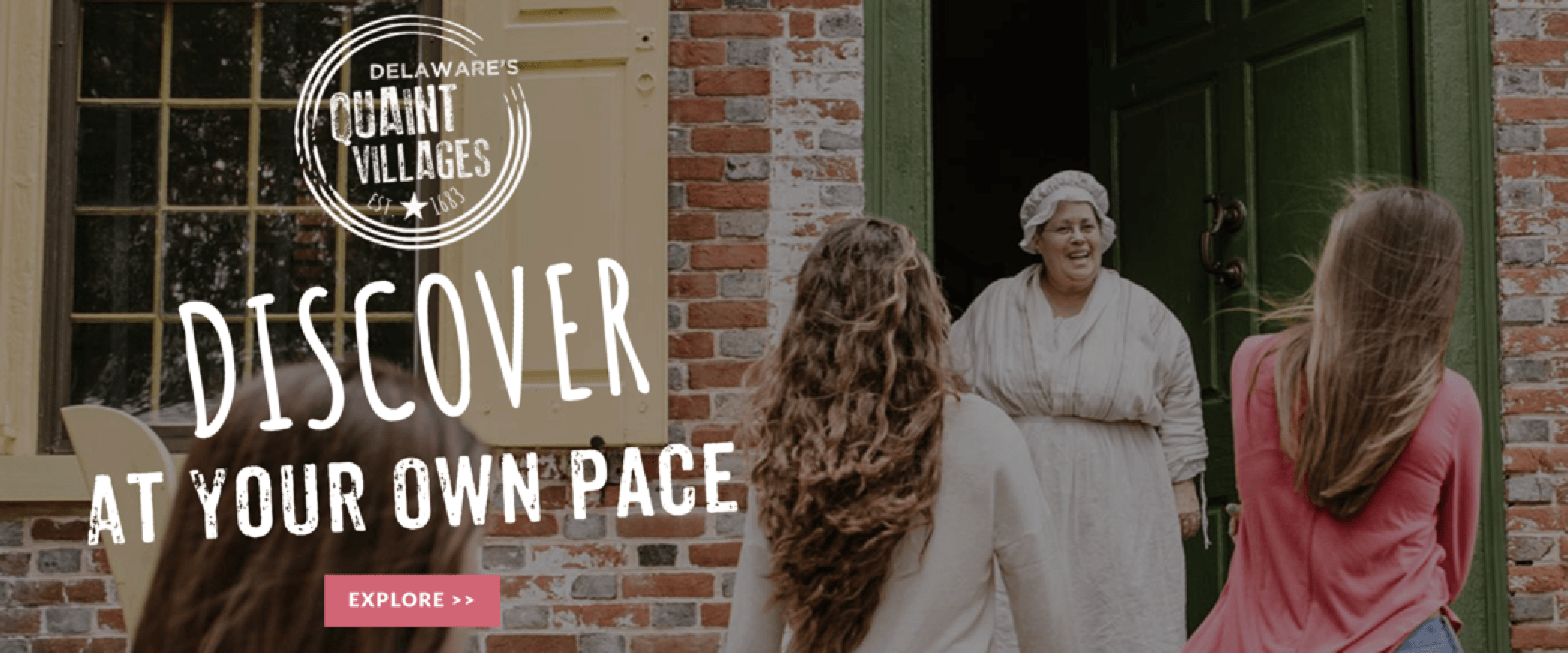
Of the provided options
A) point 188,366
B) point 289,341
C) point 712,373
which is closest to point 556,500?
point 712,373

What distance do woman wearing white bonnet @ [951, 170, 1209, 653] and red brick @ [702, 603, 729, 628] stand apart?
0.79 metres

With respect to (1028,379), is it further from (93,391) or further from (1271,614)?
(93,391)

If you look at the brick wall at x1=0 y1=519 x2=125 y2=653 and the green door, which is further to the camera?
the green door

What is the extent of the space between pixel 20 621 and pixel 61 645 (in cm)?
14

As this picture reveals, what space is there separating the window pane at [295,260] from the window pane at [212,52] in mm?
453

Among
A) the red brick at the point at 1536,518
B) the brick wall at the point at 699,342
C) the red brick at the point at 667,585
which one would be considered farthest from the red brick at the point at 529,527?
the red brick at the point at 1536,518

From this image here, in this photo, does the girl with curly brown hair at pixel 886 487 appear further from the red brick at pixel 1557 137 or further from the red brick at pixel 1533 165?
the red brick at pixel 1557 137

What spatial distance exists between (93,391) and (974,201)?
5.21 m

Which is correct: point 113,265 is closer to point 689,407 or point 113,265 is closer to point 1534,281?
point 689,407

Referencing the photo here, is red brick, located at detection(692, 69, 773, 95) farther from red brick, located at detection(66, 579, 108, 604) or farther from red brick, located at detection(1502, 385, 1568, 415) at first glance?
red brick, located at detection(1502, 385, 1568, 415)

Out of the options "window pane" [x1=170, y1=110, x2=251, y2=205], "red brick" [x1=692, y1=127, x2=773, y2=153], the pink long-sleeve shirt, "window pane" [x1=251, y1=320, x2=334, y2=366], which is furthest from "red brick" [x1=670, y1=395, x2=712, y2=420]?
the pink long-sleeve shirt

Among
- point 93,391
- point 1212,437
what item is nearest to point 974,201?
point 1212,437

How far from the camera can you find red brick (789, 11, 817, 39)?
178 inches

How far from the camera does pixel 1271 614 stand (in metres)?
2.62
